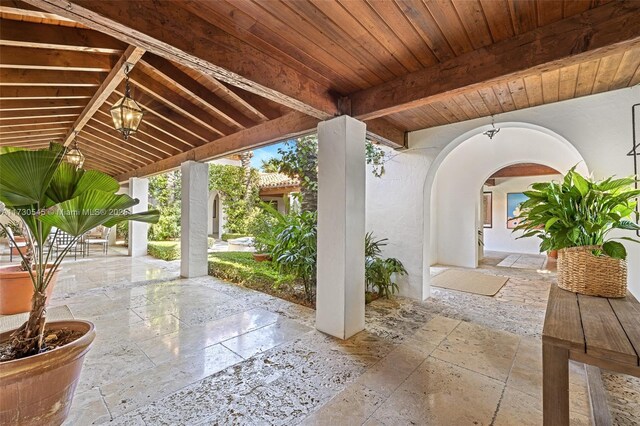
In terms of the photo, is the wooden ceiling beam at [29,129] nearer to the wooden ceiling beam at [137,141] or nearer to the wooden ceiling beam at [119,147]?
the wooden ceiling beam at [119,147]

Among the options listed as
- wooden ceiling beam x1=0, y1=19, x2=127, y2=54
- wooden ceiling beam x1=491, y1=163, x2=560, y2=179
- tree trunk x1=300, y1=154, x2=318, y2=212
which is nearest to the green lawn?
tree trunk x1=300, y1=154, x2=318, y2=212

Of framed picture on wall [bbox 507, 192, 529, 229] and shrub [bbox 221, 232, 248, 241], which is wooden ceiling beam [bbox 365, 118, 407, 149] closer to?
framed picture on wall [bbox 507, 192, 529, 229]

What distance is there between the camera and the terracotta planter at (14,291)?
11.0 feet


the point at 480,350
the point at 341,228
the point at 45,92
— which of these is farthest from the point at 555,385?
the point at 45,92

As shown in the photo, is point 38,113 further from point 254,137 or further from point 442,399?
point 442,399

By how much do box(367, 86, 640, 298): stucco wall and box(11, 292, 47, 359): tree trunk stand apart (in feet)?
13.2

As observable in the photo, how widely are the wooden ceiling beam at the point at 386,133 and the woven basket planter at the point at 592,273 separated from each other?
2.39 metres

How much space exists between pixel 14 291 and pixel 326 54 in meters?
4.69

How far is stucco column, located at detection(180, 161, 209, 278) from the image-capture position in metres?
5.45

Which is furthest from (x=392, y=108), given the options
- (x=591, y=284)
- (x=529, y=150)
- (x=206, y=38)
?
(x=529, y=150)

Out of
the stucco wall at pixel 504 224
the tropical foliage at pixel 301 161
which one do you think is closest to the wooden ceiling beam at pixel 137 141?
the tropical foliage at pixel 301 161

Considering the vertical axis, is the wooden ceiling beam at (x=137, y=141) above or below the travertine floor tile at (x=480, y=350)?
above

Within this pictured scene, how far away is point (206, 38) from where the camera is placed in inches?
71.0

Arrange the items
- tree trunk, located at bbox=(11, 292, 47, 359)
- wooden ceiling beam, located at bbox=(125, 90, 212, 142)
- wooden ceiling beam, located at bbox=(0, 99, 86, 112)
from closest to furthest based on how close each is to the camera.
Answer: tree trunk, located at bbox=(11, 292, 47, 359), wooden ceiling beam, located at bbox=(0, 99, 86, 112), wooden ceiling beam, located at bbox=(125, 90, 212, 142)
